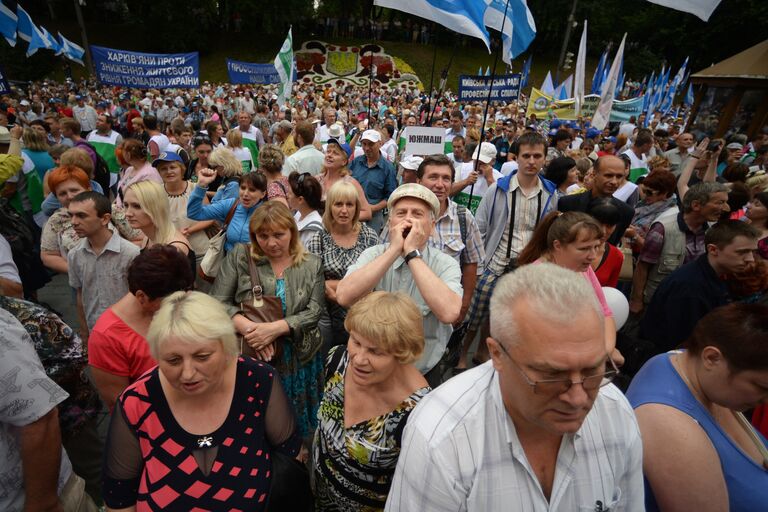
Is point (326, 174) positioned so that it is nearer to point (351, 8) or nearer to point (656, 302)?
point (656, 302)

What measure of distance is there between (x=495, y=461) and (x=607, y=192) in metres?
3.80

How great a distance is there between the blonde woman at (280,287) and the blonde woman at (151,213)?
682 mm

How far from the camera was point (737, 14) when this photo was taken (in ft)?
99.8

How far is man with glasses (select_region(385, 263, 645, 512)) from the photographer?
46.0 inches

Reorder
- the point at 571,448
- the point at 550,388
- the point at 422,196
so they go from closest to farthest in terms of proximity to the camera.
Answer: the point at 550,388 < the point at 571,448 < the point at 422,196

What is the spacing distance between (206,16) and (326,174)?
155ft

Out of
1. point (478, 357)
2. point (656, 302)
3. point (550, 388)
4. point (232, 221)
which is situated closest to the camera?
point (550, 388)

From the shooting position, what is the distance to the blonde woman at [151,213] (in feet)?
10.6

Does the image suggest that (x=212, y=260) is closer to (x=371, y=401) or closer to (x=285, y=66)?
(x=371, y=401)

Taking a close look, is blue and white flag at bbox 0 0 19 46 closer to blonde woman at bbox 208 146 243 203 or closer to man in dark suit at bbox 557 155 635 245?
blonde woman at bbox 208 146 243 203

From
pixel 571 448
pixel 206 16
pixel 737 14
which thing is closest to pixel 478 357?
pixel 571 448

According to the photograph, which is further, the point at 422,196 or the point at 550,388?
the point at 422,196

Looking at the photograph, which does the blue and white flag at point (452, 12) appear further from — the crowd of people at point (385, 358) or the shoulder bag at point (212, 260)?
the shoulder bag at point (212, 260)

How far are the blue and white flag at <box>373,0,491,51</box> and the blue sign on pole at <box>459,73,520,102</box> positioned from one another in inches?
57.6
